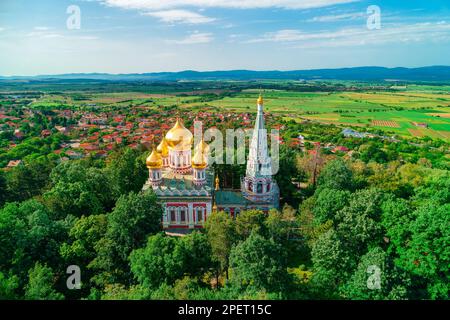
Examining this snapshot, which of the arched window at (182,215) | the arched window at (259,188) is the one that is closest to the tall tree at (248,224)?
the arched window at (259,188)

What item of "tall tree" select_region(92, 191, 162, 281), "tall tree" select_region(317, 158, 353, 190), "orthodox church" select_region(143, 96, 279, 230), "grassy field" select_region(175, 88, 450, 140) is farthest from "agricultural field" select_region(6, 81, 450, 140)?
"tall tree" select_region(92, 191, 162, 281)

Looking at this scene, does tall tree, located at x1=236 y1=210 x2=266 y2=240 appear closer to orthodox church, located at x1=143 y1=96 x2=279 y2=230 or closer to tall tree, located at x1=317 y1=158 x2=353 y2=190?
orthodox church, located at x1=143 y1=96 x2=279 y2=230

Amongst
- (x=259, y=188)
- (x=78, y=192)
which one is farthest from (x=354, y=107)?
(x=78, y=192)

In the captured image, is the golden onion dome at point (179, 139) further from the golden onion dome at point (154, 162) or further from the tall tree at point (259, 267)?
the tall tree at point (259, 267)

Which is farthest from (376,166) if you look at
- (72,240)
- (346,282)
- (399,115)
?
(399,115)
